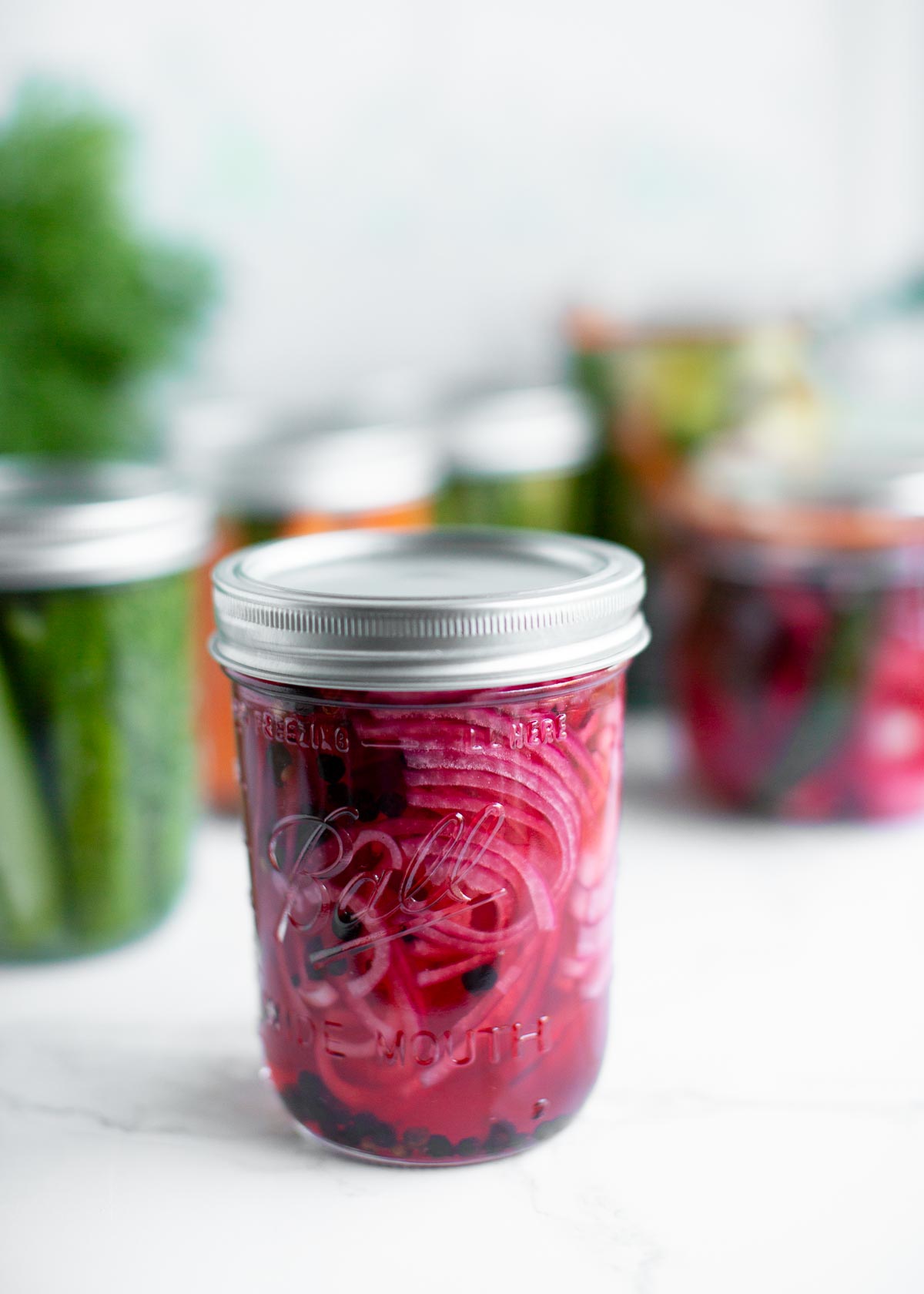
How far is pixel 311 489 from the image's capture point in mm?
905

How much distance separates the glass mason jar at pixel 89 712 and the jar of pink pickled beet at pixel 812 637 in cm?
39

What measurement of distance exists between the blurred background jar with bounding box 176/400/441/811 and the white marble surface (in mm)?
169

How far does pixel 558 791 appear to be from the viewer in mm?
543

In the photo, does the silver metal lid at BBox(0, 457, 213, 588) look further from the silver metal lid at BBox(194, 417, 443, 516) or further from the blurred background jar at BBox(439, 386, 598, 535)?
the blurred background jar at BBox(439, 386, 598, 535)

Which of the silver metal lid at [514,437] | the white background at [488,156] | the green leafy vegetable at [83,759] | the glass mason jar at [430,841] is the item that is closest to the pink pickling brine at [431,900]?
the glass mason jar at [430,841]

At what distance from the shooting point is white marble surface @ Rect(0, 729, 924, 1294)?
521 mm

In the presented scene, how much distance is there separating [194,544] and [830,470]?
0.47m

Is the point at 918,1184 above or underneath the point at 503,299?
underneath

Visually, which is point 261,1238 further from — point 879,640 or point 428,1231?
point 879,640

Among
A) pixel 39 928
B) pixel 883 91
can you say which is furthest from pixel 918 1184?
pixel 883 91

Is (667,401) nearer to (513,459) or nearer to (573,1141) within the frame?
(513,459)

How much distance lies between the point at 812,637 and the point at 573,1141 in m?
0.43

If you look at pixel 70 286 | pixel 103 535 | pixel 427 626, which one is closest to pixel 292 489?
pixel 103 535

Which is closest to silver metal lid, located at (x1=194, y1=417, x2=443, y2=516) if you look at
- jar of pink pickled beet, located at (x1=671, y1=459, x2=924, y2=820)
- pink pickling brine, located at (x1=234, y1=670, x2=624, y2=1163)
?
jar of pink pickled beet, located at (x1=671, y1=459, x2=924, y2=820)
